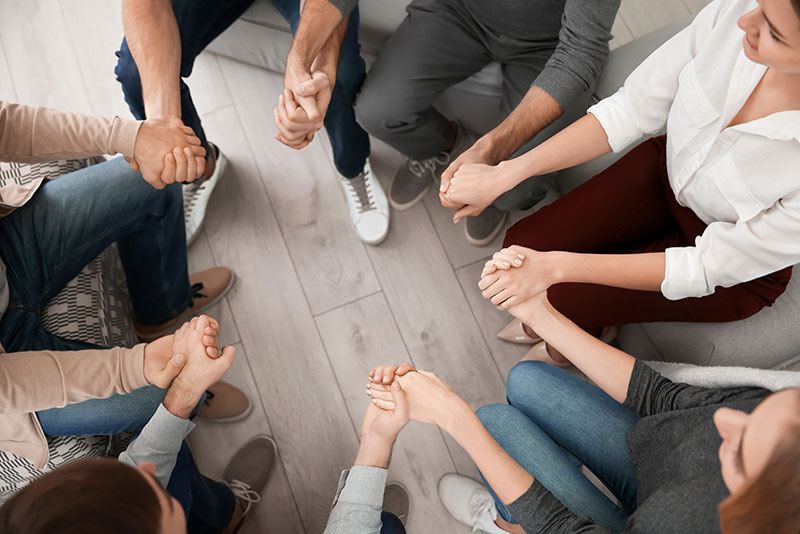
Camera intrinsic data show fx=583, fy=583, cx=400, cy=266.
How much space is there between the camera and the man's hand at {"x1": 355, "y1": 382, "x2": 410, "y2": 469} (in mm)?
1178

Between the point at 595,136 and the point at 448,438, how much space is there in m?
0.92

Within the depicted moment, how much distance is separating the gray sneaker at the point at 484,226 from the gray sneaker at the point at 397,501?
2.54 ft

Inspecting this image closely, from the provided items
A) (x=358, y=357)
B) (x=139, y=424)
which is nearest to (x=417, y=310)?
(x=358, y=357)

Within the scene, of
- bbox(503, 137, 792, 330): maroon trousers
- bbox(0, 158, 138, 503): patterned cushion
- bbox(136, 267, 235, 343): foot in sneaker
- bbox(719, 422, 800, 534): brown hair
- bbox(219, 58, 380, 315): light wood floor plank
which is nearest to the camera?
bbox(719, 422, 800, 534): brown hair

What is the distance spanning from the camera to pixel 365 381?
68.5 inches

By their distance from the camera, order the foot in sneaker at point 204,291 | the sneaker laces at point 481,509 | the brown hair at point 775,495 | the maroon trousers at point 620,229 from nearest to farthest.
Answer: the brown hair at point 775,495
the maroon trousers at point 620,229
the sneaker laces at point 481,509
the foot in sneaker at point 204,291

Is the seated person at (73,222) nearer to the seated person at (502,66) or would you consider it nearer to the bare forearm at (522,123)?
the seated person at (502,66)

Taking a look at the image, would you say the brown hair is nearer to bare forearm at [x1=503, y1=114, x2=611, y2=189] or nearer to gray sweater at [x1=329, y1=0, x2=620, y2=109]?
bare forearm at [x1=503, y1=114, x2=611, y2=189]

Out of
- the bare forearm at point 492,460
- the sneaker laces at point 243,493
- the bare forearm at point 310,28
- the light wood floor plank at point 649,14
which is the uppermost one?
the bare forearm at point 310,28

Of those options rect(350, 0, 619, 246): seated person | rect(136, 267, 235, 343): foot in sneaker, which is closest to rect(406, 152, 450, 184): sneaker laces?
rect(350, 0, 619, 246): seated person

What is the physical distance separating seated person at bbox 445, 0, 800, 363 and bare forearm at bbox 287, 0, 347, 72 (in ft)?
1.57

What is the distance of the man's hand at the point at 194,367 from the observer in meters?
1.19

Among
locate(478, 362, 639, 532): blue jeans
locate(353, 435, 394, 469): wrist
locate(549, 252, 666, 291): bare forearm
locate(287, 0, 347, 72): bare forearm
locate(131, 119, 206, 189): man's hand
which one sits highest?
locate(287, 0, 347, 72): bare forearm

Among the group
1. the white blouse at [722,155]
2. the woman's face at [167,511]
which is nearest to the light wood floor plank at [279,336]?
the woman's face at [167,511]
